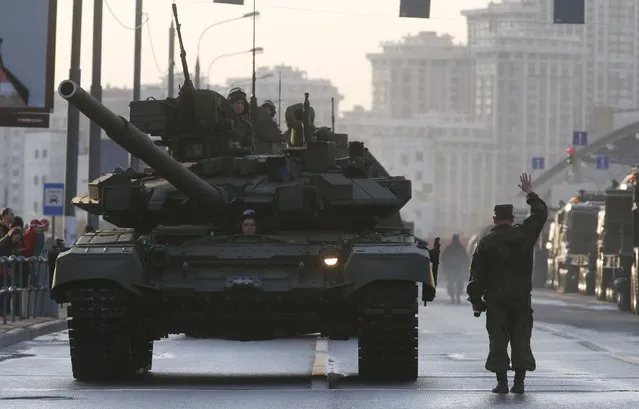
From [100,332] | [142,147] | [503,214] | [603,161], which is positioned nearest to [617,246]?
[100,332]

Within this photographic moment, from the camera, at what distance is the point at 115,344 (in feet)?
63.6

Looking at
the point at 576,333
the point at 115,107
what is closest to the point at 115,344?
the point at 576,333

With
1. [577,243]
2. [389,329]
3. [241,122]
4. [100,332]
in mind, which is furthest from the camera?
[577,243]

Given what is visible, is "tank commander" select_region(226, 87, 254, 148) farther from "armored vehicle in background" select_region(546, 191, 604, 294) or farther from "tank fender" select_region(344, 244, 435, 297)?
"armored vehicle in background" select_region(546, 191, 604, 294)

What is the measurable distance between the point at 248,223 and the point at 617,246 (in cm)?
2709

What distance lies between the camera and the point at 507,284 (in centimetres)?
1792

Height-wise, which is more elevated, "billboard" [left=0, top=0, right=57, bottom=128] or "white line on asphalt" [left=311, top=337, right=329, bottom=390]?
"billboard" [left=0, top=0, right=57, bottom=128]

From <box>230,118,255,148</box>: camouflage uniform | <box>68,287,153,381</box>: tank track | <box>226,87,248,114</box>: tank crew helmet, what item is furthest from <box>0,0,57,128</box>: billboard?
<box>68,287,153,381</box>: tank track

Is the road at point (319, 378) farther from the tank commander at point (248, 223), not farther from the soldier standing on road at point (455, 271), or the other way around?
the soldier standing on road at point (455, 271)

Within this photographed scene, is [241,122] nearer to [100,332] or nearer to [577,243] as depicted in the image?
[100,332]

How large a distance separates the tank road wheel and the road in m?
0.26

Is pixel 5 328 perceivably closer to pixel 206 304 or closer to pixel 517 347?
pixel 206 304

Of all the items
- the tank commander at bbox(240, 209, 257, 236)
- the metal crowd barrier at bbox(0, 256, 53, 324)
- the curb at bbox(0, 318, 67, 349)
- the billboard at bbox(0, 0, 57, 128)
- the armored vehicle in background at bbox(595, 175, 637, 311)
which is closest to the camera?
Result: the tank commander at bbox(240, 209, 257, 236)

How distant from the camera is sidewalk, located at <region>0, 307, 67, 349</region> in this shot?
26.8 meters
